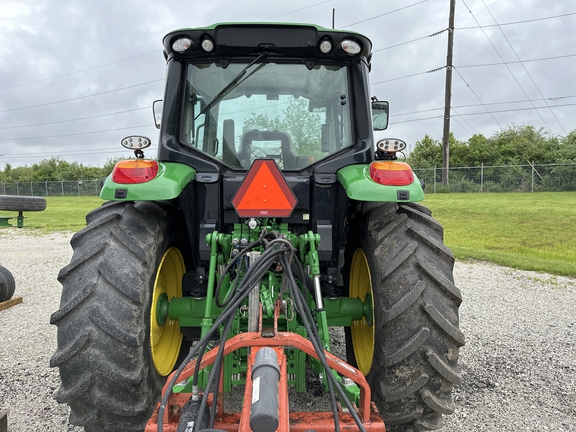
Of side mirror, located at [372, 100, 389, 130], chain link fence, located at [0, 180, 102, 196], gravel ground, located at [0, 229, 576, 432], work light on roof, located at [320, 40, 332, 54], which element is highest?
work light on roof, located at [320, 40, 332, 54]

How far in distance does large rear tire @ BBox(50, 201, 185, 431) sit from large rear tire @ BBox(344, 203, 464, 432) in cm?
115

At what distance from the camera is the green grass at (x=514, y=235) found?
7.71 metres

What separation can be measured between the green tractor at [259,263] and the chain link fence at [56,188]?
1468 inches

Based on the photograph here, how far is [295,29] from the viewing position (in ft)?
8.55

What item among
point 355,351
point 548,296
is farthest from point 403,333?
point 548,296

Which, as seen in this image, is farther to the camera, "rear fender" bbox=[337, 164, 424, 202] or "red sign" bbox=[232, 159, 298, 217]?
"rear fender" bbox=[337, 164, 424, 202]

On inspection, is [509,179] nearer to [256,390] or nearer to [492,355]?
[492,355]

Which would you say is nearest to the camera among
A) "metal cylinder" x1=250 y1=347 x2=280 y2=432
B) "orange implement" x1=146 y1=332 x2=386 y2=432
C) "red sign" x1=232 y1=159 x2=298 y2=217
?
"metal cylinder" x1=250 y1=347 x2=280 y2=432

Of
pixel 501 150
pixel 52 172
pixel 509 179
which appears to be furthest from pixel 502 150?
pixel 52 172

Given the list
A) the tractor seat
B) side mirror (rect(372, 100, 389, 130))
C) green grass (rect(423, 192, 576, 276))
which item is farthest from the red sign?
green grass (rect(423, 192, 576, 276))

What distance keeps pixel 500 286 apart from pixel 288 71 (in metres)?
4.88

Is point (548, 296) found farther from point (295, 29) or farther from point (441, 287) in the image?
point (295, 29)

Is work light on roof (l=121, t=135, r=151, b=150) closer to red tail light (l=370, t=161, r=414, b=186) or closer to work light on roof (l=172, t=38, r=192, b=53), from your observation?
work light on roof (l=172, t=38, r=192, b=53)

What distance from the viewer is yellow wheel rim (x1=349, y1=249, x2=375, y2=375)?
281 cm
